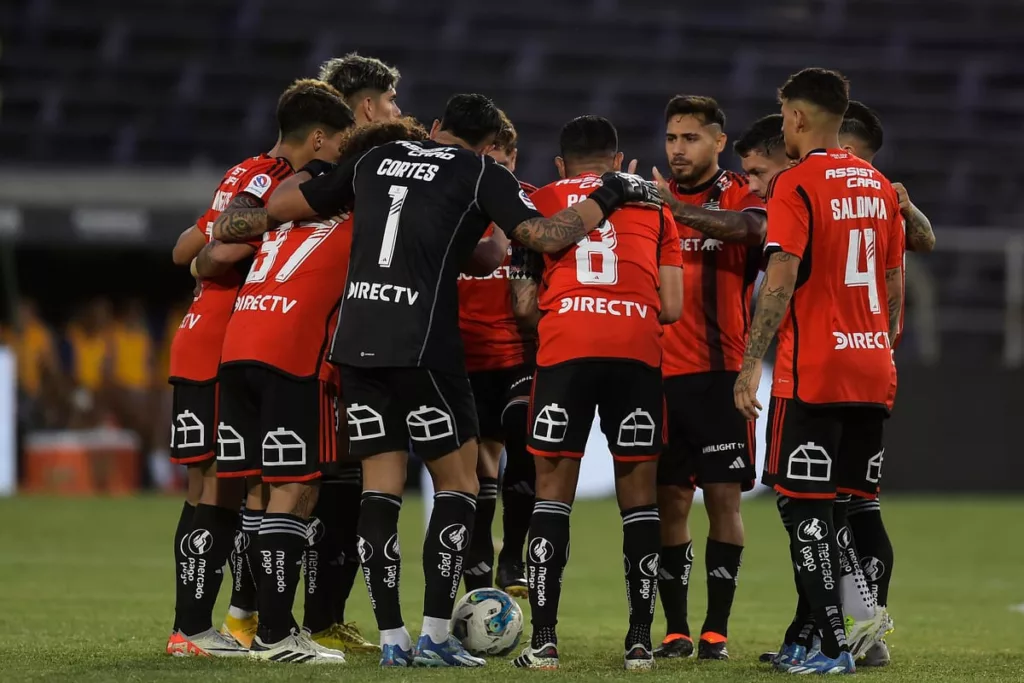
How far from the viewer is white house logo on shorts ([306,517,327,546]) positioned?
6.49 metres

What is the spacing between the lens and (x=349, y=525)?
6668 millimetres

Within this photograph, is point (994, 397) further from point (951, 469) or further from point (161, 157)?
point (161, 157)

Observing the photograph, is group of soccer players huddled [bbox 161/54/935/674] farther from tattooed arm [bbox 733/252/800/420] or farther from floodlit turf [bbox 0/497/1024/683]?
floodlit turf [bbox 0/497/1024/683]

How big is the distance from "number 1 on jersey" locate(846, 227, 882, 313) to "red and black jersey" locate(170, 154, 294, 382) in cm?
237

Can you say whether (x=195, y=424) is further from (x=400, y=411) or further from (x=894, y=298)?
(x=894, y=298)

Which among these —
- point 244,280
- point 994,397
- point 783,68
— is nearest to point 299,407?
point 244,280

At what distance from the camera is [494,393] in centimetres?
707

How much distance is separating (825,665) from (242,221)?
2.91 metres

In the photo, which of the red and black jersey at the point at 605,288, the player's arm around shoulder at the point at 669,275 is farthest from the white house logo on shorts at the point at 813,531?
the player's arm around shoulder at the point at 669,275

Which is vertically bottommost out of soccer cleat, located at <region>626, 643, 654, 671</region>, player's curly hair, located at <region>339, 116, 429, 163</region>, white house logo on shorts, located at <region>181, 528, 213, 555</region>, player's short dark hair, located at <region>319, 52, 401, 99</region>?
soccer cleat, located at <region>626, 643, 654, 671</region>

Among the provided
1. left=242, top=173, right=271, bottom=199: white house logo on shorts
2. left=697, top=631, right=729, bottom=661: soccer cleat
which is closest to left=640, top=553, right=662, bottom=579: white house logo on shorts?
left=697, top=631, right=729, bottom=661: soccer cleat

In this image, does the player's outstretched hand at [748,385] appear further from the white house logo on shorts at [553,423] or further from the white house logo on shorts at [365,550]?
the white house logo on shorts at [365,550]

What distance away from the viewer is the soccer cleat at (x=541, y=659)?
18.4 feet

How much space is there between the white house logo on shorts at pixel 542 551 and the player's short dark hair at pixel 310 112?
1.96 metres
